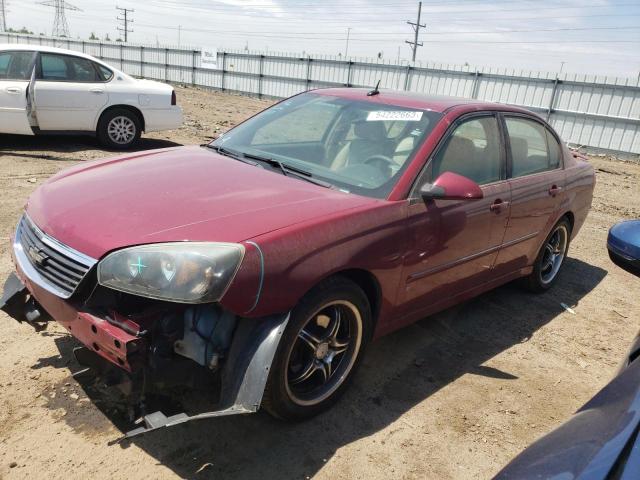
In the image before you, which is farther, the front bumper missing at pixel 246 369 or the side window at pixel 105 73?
the side window at pixel 105 73

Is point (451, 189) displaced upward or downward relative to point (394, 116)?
downward

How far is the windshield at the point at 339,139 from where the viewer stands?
3.23 metres

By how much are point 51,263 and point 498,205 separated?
2.79 m

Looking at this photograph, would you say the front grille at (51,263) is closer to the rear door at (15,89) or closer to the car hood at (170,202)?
the car hood at (170,202)

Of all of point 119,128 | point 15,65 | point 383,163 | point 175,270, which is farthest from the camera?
point 119,128

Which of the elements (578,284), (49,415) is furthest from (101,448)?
(578,284)

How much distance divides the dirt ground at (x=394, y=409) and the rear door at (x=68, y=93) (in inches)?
161

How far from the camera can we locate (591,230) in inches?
295

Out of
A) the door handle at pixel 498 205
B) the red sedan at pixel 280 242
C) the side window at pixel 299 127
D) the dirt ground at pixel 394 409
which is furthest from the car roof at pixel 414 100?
the dirt ground at pixel 394 409

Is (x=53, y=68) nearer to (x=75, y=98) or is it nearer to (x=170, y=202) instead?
(x=75, y=98)

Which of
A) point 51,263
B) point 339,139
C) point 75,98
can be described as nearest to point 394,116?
point 339,139

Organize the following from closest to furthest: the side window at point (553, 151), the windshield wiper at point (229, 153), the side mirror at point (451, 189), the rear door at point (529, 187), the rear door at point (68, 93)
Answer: the side mirror at point (451, 189), the windshield wiper at point (229, 153), the rear door at point (529, 187), the side window at point (553, 151), the rear door at point (68, 93)

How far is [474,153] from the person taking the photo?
12.2 feet

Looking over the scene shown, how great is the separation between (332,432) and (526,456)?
4.74 ft
